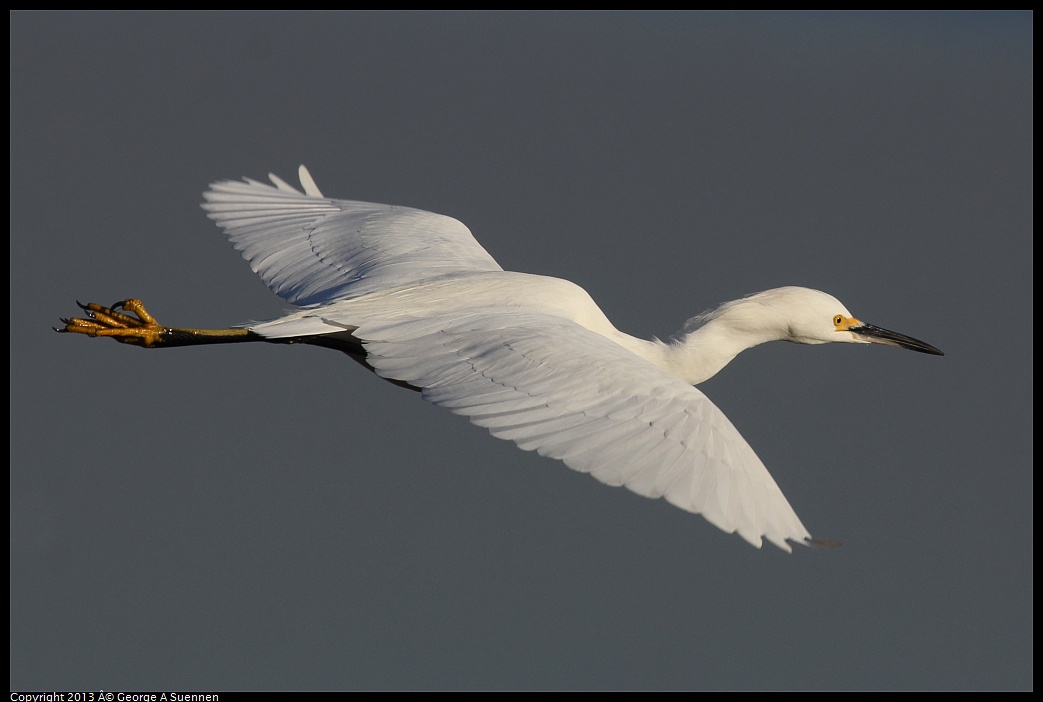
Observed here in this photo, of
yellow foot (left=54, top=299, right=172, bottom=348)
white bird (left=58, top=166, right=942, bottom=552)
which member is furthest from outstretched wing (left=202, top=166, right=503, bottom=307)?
yellow foot (left=54, top=299, right=172, bottom=348)

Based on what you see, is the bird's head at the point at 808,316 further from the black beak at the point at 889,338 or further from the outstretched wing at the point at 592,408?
the outstretched wing at the point at 592,408

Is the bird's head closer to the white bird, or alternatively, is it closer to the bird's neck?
the white bird

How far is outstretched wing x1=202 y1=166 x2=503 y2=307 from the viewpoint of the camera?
20.6 ft

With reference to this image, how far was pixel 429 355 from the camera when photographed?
506 centimetres

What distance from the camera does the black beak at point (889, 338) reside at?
241 inches

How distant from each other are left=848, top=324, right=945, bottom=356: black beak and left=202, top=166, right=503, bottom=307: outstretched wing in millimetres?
1947

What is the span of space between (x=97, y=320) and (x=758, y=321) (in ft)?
10.6

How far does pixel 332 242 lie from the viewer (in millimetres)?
6770

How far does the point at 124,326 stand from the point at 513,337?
207cm

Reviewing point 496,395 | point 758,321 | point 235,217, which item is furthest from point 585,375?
point 235,217

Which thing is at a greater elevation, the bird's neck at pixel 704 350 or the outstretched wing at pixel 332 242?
the outstretched wing at pixel 332 242

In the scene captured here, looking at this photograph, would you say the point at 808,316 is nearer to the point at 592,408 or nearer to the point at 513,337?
the point at 513,337

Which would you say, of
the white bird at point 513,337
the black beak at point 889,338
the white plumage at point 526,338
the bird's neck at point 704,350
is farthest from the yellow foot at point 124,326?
the black beak at point 889,338

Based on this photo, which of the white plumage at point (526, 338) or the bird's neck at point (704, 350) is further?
the bird's neck at point (704, 350)
